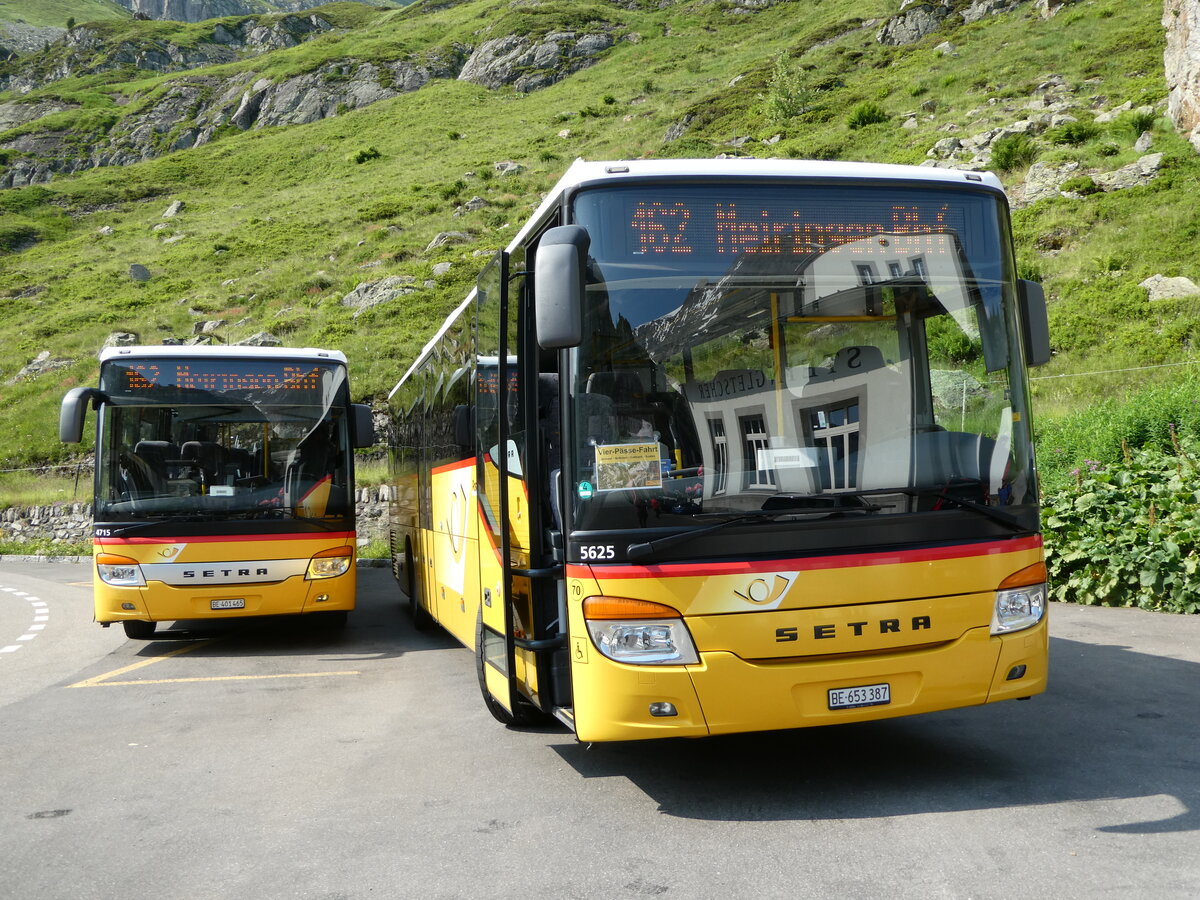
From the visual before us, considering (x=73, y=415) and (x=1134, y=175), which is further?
(x=1134, y=175)

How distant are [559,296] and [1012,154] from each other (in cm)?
3277

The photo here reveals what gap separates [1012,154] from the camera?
3353 cm

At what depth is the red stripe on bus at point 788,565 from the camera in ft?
16.0

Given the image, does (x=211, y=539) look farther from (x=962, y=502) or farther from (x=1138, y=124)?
(x=1138, y=124)

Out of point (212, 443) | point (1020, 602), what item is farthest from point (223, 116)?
point (1020, 602)

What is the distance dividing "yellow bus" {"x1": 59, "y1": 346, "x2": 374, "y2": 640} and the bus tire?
4.34 feet

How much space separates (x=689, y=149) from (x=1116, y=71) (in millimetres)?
21269

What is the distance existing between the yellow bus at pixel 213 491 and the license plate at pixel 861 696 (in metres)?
Result: 7.47

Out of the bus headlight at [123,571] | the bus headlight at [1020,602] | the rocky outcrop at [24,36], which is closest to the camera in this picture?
the bus headlight at [1020,602]

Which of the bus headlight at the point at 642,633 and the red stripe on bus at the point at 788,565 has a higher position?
the red stripe on bus at the point at 788,565

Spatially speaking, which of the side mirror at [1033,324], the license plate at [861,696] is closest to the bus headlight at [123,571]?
the license plate at [861,696]

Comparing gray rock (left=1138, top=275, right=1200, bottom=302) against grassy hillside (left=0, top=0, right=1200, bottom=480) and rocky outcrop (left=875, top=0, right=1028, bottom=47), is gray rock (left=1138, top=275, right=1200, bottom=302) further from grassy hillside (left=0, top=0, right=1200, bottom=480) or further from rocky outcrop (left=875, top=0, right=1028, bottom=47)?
rocky outcrop (left=875, top=0, right=1028, bottom=47)

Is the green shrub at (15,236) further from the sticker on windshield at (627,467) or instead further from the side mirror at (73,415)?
the sticker on windshield at (627,467)

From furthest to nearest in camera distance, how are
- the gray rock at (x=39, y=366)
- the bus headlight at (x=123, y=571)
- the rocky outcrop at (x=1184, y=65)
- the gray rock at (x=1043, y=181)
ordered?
the gray rock at (x=39, y=366) → the gray rock at (x=1043, y=181) → the rocky outcrop at (x=1184, y=65) → the bus headlight at (x=123, y=571)
